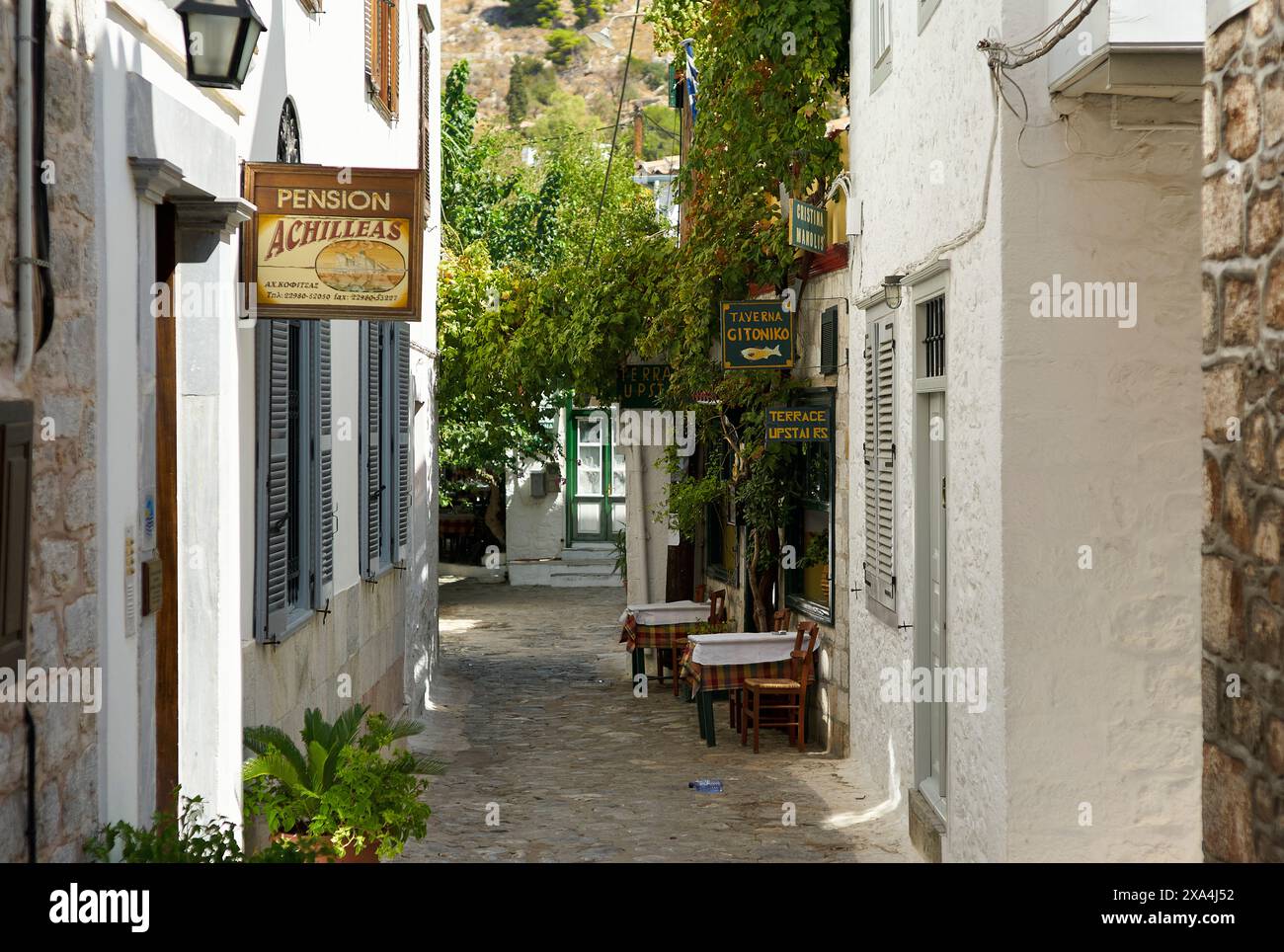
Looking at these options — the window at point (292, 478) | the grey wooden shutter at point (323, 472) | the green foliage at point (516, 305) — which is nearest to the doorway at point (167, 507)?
the window at point (292, 478)

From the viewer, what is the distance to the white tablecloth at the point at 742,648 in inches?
450

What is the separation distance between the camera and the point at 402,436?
12422 mm

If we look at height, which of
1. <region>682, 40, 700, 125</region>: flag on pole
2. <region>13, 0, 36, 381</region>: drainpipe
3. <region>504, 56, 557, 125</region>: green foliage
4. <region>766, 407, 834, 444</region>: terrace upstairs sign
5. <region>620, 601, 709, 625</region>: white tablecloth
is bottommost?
<region>620, 601, 709, 625</region>: white tablecloth

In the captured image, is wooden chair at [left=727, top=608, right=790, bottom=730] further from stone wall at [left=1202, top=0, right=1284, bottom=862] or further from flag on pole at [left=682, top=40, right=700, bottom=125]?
stone wall at [left=1202, top=0, right=1284, bottom=862]

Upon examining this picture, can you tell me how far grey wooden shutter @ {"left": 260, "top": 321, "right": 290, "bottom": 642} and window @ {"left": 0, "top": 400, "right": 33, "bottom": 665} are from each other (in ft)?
10.7

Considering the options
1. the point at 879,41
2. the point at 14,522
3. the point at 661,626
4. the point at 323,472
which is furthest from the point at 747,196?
the point at 14,522

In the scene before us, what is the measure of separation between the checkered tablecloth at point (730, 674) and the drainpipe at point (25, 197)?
7875 millimetres

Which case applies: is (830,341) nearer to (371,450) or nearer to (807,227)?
(807,227)

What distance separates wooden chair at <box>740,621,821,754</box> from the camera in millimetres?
11312

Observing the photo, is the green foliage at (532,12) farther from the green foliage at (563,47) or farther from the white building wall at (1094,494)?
the white building wall at (1094,494)

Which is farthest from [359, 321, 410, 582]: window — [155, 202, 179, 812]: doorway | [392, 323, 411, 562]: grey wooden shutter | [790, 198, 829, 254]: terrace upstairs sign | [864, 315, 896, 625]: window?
[155, 202, 179, 812]: doorway

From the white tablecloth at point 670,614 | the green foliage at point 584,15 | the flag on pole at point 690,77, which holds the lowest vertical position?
the white tablecloth at point 670,614
